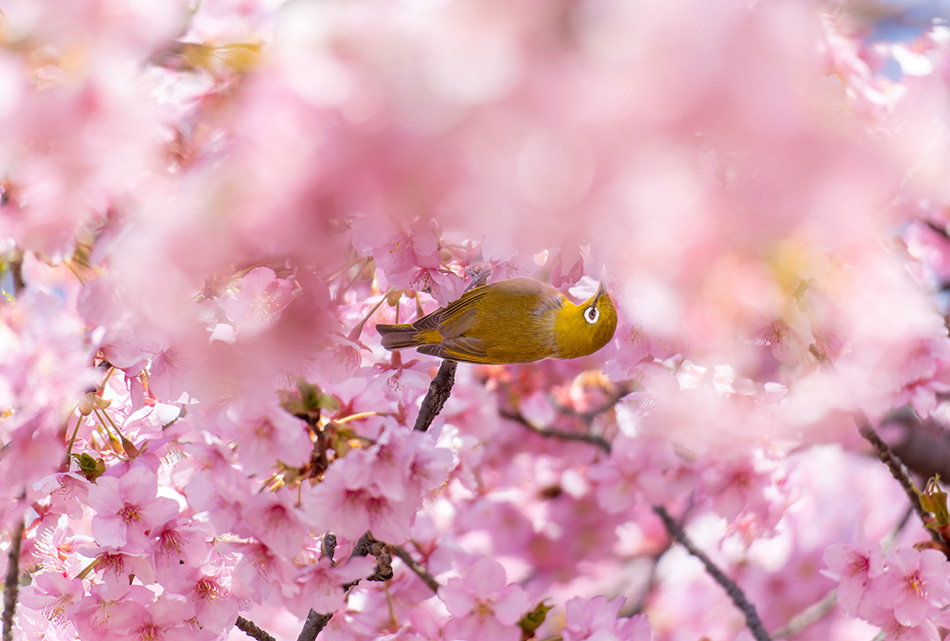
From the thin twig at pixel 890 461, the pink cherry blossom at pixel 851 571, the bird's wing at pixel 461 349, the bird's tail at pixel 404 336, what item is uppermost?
the bird's wing at pixel 461 349

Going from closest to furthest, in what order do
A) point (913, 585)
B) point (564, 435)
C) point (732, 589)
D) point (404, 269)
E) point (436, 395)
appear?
point (404, 269), point (436, 395), point (913, 585), point (732, 589), point (564, 435)

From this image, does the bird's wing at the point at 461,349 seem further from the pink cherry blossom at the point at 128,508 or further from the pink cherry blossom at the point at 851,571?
the pink cherry blossom at the point at 851,571

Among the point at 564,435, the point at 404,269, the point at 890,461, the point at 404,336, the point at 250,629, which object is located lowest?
the point at 564,435

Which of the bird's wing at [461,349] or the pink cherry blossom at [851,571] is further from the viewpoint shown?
the pink cherry blossom at [851,571]

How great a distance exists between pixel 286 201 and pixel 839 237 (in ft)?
1.48

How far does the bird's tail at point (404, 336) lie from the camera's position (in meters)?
1.18

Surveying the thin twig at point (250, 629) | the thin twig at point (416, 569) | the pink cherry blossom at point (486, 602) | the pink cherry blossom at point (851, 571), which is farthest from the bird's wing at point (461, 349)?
the pink cherry blossom at point (851, 571)

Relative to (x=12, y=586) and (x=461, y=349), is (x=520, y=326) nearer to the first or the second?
(x=461, y=349)

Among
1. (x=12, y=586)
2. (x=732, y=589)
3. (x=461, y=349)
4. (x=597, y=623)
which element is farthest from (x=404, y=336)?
(x=732, y=589)

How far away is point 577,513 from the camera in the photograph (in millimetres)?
3062

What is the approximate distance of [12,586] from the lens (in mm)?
1268

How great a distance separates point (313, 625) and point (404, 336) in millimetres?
632

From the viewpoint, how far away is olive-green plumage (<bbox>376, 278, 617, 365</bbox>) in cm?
113

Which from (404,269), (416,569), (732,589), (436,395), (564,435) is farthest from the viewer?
(564,435)
